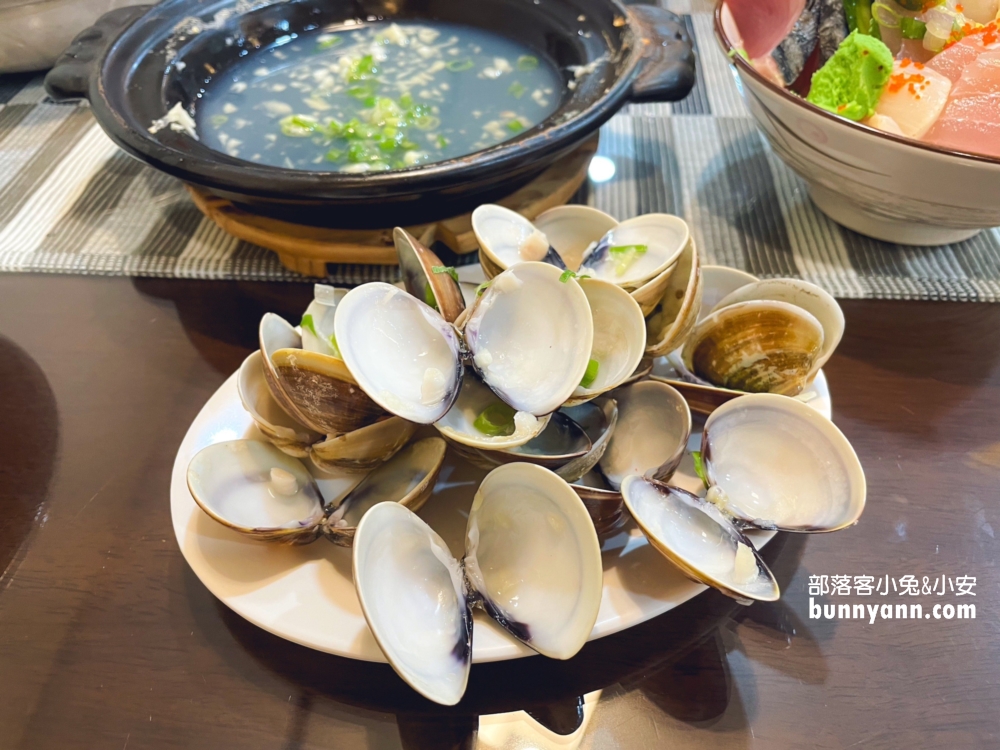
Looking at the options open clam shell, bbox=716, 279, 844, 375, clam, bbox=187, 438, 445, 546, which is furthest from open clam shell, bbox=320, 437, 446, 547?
open clam shell, bbox=716, 279, 844, 375

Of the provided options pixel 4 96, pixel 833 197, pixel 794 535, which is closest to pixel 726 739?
pixel 794 535

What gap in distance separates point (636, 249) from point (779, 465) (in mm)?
324

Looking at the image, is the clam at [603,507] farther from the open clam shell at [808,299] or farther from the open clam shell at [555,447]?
the open clam shell at [808,299]

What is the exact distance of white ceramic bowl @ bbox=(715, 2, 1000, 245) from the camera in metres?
0.87

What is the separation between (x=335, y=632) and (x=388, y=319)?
1.06ft

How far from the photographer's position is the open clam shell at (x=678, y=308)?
0.74 meters

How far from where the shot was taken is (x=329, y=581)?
645mm

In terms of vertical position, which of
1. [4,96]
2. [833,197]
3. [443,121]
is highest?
[4,96]

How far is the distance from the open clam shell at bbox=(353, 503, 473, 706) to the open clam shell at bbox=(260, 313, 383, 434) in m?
0.13

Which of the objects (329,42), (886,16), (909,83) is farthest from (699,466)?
(329,42)

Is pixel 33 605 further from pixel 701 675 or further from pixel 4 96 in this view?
pixel 4 96

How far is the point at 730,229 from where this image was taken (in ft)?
3.96

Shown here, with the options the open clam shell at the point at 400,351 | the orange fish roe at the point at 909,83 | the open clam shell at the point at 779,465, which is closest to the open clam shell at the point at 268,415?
the open clam shell at the point at 400,351

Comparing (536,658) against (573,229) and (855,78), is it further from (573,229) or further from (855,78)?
(855,78)
